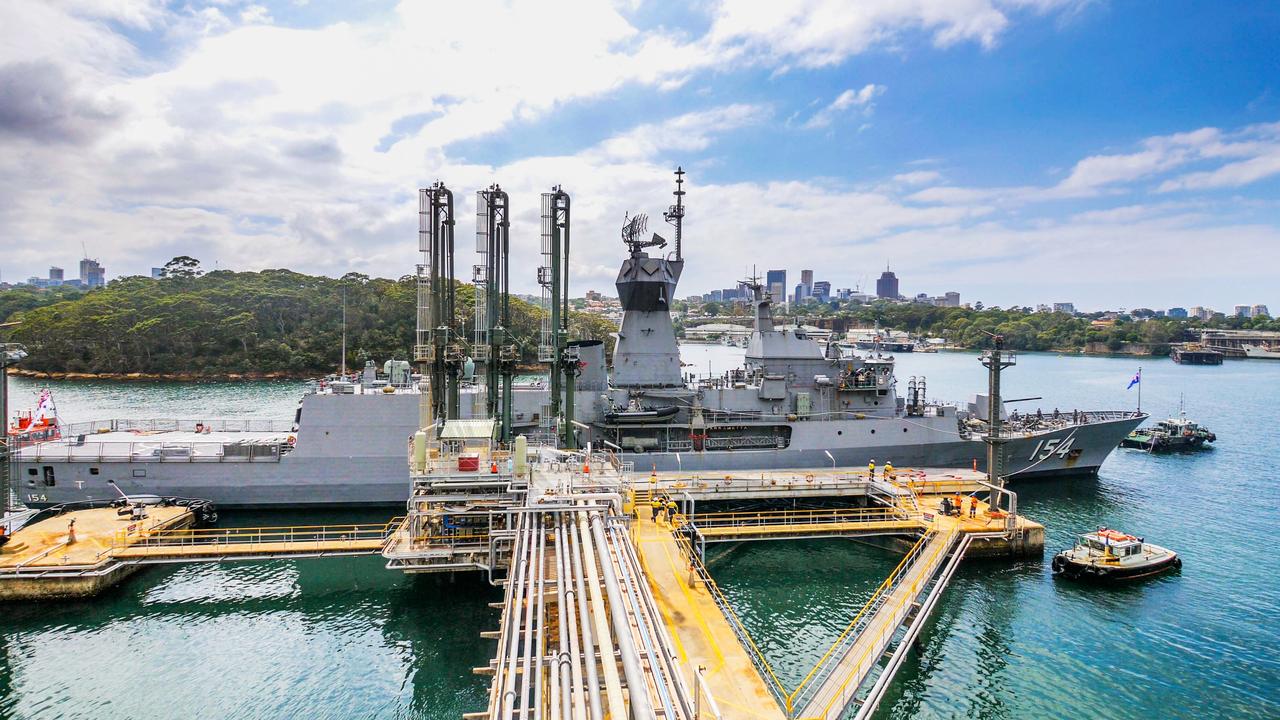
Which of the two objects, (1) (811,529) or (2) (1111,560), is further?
(1) (811,529)

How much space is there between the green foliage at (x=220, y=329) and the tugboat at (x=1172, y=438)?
190 ft

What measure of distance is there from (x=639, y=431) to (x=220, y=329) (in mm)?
72209

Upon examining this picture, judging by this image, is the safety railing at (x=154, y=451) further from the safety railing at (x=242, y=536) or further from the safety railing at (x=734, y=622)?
the safety railing at (x=734, y=622)

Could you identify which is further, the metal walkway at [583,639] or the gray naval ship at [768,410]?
the gray naval ship at [768,410]

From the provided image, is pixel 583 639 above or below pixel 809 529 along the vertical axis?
above

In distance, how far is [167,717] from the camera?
48.6 ft

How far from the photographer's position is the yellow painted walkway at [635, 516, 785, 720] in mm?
10766

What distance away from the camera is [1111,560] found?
899 inches

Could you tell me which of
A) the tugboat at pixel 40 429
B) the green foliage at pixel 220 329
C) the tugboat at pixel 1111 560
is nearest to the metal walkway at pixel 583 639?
the tugboat at pixel 1111 560

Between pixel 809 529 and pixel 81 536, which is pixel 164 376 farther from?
pixel 809 529

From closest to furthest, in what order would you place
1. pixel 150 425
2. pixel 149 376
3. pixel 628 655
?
1. pixel 628 655
2. pixel 150 425
3. pixel 149 376

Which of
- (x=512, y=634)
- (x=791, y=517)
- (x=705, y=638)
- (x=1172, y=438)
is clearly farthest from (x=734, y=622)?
(x=1172, y=438)

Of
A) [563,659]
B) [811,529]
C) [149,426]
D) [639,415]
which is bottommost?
[811,529]

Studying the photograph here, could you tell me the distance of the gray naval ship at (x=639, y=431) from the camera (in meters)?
28.5
